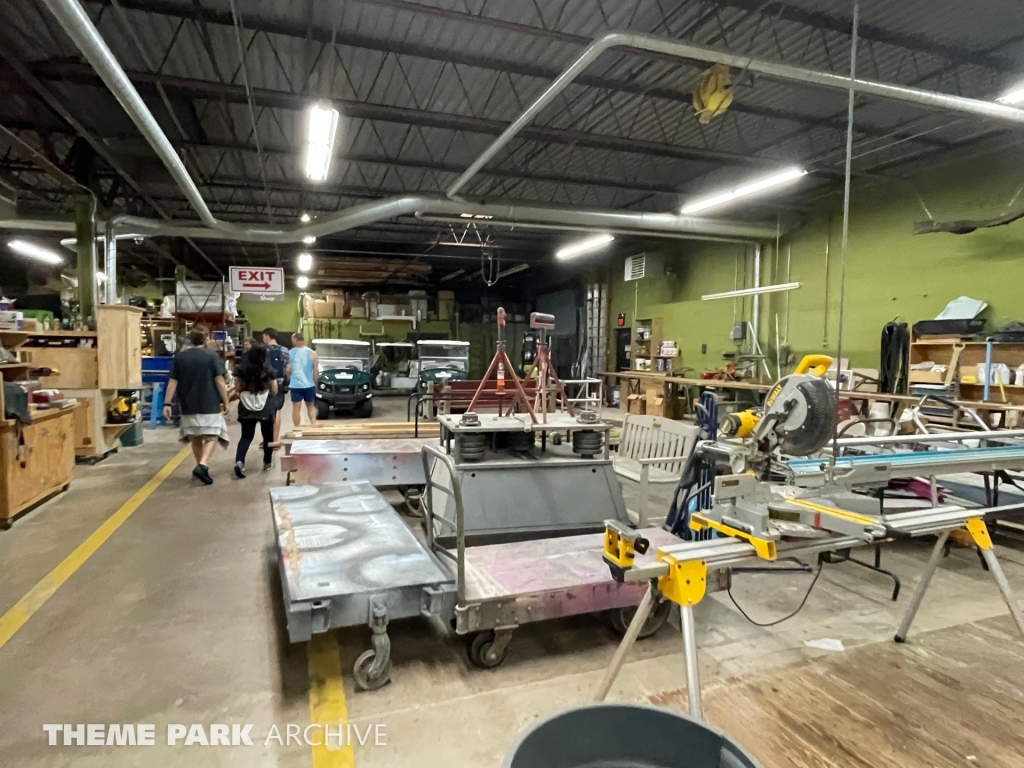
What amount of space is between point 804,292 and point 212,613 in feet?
32.8

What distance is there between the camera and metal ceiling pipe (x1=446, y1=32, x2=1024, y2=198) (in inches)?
173

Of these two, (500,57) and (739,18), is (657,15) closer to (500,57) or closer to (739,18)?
(739,18)

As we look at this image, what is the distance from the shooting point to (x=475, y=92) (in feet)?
21.7

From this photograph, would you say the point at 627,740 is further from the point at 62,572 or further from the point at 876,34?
the point at 876,34

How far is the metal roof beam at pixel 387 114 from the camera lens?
557 centimetres

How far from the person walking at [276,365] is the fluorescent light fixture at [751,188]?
6558 millimetres

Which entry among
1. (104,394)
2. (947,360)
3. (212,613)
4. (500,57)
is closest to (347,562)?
(212,613)

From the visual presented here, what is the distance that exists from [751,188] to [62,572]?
27.0 ft

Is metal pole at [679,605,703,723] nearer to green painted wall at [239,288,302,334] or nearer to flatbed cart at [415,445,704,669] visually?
flatbed cart at [415,445,704,669]

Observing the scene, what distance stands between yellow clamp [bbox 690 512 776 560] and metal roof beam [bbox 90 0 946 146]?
4.41 metres

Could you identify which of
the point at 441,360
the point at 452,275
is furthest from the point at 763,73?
the point at 452,275

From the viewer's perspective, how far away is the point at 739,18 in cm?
499

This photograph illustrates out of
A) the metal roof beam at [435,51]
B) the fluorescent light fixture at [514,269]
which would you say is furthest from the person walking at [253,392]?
the fluorescent light fixture at [514,269]

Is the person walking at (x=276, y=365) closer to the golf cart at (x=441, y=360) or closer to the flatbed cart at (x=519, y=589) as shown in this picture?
the flatbed cart at (x=519, y=589)
